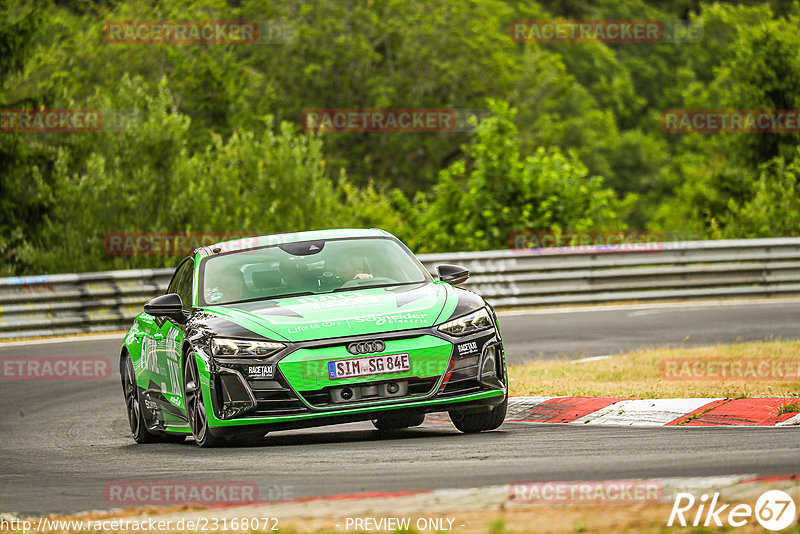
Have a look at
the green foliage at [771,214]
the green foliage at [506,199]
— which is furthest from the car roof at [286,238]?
the green foliage at [771,214]

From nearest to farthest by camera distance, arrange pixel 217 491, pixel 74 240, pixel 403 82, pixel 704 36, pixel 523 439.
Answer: pixel 217 491
pixel 523 439
pixel 74 240
pixel 403 82
pixel 704 36

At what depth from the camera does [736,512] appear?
16.1 feet

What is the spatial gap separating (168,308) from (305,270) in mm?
995

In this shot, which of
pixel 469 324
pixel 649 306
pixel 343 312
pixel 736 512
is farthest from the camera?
pixel 649 306

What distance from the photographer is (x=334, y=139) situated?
5422cm

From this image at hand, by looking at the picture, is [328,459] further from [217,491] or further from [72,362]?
[72,362]

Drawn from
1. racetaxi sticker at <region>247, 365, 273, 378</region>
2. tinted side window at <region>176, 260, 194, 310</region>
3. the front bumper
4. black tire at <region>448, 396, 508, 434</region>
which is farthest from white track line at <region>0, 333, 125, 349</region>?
racetaxi sticker at <region>247, 365, 273, 378</region>

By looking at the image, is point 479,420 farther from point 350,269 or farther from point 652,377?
point 652,377

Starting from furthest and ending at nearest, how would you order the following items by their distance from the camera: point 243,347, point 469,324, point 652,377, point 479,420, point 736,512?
point 652,377, point 479,420, point 469,324, point 243,347, point 736,512

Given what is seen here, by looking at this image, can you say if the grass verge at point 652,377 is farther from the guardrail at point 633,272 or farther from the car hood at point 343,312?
the guardrail at point 633,272

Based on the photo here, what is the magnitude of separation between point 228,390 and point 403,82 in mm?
46731

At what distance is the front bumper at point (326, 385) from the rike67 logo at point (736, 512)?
Answer: 3.09 meters

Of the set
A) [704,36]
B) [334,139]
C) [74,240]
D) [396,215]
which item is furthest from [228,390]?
[704,36]

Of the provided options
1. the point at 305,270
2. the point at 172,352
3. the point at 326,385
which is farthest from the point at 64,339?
the point at 326,385
